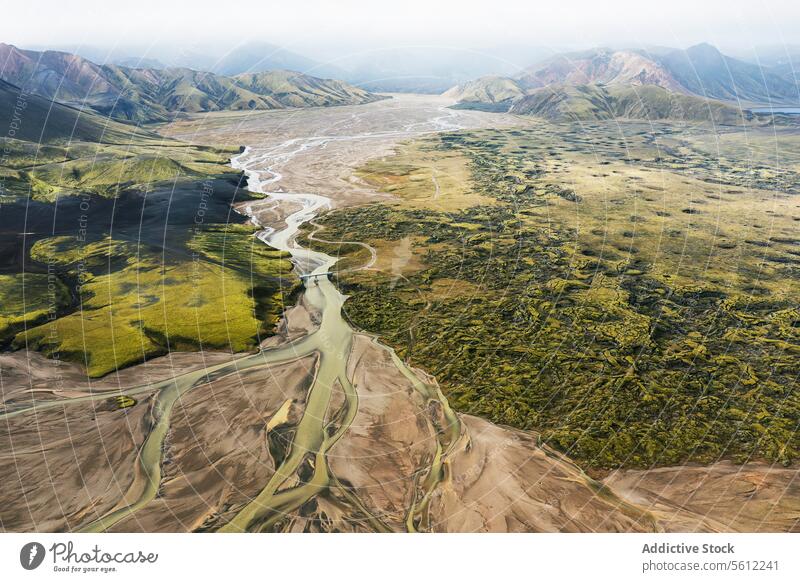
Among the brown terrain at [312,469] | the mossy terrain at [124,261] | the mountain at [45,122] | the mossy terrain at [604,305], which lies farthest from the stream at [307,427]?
the mountain at [45,122]

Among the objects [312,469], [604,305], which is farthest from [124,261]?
[604,305]

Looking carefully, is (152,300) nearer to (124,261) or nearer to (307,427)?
(124,261)
